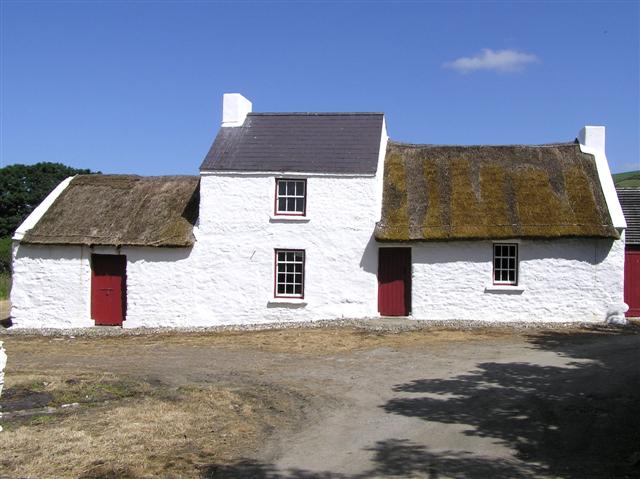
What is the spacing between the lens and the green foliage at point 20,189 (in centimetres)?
5066

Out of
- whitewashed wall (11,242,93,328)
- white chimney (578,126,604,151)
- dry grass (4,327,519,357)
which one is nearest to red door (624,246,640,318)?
white chimney (578,126,604,151)

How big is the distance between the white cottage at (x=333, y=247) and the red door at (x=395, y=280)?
0.11 feet

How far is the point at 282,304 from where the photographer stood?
19797 mm

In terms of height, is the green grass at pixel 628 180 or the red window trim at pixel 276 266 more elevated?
the green grass at pixel 628 180

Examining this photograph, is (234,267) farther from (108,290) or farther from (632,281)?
(632,281)

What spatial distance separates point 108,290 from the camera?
20.5 m

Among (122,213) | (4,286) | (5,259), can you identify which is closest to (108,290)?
(122,213)

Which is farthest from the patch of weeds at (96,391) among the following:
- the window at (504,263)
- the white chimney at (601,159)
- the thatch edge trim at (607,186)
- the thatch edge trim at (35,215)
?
the white chimney at (601,159)

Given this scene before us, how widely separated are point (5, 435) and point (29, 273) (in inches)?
520

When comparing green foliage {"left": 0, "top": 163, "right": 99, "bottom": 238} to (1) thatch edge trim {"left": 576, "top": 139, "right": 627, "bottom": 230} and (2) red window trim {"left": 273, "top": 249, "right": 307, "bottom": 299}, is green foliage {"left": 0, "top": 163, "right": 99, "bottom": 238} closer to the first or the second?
(2) red window trim {"left": 273, "top": 249, "right": 307, "bottom": 299}

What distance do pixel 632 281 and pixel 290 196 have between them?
11611 millimetres

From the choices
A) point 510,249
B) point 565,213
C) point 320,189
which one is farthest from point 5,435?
point 565,213

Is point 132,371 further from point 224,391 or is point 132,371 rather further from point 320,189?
point 320,189

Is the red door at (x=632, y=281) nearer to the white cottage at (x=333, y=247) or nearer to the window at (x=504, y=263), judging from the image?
the white cottage at (x=333, y=247)
